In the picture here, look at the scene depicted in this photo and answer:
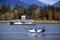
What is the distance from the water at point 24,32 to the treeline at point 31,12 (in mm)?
100

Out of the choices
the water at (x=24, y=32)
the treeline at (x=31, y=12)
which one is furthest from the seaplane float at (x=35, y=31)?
the treeline at (x=31, y=12)

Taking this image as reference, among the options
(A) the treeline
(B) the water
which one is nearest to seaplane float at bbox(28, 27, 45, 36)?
(B) the water

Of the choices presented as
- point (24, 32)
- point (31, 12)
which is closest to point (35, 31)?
point (24, 32)

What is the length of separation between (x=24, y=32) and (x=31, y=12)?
29 centimetres

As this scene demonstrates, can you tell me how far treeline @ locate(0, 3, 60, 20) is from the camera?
1.64 meters

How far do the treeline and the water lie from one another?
0.10 m

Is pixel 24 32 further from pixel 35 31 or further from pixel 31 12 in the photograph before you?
pixel 31 12

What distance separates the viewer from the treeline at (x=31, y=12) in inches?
64.6

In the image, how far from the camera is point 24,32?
1.63 m

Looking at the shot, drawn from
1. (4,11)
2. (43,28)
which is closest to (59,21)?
(43,28)

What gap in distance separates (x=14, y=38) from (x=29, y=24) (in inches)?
10.9

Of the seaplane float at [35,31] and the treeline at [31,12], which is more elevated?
the treeline at [31,12]

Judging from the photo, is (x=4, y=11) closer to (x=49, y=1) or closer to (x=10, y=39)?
(x=10, y=39)

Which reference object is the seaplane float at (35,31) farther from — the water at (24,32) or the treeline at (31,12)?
the treeline at (31,12)
